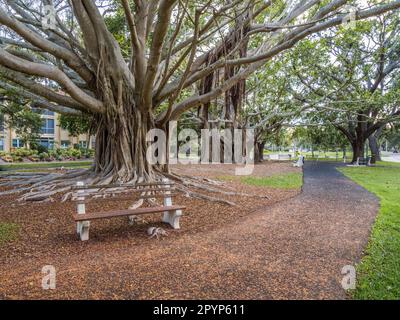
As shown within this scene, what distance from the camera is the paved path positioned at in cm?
285

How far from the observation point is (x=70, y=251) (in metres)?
3.97

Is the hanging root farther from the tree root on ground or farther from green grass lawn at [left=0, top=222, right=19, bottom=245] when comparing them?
green grass lawn at [left=0, top=222, right=19, bottom=245]

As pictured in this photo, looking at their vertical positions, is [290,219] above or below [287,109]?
below

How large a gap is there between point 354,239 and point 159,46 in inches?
186

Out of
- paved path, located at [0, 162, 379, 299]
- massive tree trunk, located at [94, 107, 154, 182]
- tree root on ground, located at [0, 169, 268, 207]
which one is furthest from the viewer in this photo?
massive tree trunk, located at [94, 107, 154, 182]

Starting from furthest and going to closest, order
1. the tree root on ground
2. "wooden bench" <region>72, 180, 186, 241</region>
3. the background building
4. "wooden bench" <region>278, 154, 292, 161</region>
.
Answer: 1. the background building
2. "wooden bench" <region>278, 154, 292, 161</region>
3. the tree root on ground
4. "wooden bench" <region>72, 180, 186, 241</region>

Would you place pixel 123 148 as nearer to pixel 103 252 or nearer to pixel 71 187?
pixel 71 187

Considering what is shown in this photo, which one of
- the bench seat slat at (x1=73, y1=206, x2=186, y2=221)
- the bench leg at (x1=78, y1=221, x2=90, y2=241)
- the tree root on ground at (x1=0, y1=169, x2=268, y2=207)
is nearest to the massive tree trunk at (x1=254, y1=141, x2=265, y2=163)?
the tree root on ground at (x1=0, y1=169, x2=268, y2=207)

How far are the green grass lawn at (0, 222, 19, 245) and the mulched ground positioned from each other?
0.11 meters

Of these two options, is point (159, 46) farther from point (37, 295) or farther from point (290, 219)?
point (37, 295)

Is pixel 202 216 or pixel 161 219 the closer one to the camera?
pixel 161 219

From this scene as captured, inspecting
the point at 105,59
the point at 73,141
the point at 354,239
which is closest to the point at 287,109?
the point at 105,59

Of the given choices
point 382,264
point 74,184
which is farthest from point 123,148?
point 382,264
